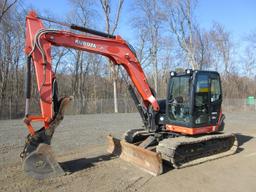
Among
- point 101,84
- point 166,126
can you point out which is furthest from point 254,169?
point 101,84

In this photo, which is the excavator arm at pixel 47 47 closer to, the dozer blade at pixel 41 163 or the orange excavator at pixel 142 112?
the orange excavator at pixel 142 112

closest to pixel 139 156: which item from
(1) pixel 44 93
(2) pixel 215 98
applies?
(1) pixel 44 93

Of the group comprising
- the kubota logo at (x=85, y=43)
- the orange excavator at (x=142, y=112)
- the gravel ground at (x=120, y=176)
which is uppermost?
the kubota logo at (x=85, y=43)

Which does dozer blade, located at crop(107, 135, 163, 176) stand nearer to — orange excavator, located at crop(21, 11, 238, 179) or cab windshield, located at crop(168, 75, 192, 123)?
orange excavator, located at crop(21, 11, 238, 179)

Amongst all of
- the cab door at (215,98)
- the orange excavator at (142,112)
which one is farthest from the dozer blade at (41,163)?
the cab door at (215,98)

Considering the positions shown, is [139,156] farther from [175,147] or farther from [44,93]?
[44,93]

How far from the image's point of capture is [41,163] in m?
5.55

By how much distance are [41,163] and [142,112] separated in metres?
3.00

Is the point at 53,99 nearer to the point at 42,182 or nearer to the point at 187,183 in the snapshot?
the point at 42,182

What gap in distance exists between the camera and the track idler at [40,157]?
17.9 feet

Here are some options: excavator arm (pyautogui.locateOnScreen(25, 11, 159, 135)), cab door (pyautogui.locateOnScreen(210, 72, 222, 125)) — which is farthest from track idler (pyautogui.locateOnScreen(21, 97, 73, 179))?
cab door (pyautogui.locateOnScreen(210, 72, 222, 125))

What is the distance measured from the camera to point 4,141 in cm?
977

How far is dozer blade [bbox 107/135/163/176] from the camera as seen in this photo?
595 cm

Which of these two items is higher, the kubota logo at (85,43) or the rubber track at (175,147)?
the kubota logo at (85,43)
